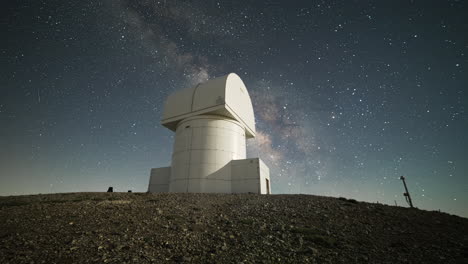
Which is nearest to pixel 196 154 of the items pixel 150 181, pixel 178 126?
pixel 178 126

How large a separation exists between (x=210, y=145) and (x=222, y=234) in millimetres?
11874

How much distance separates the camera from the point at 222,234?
5.95 m

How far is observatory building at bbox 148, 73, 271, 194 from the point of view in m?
16.7

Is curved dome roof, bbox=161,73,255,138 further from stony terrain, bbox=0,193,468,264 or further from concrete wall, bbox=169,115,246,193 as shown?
stony terrain, bbox=0,193,468,264

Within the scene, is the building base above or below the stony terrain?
above

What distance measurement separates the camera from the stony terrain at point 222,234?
482cm

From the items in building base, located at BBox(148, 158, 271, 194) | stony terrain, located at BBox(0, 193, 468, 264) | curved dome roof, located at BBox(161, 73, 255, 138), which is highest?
curved dome roof, located at BBox(161, 73, 255, 138)

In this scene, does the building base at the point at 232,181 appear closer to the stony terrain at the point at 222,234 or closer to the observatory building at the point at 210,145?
the observatory building at the point at 210,145

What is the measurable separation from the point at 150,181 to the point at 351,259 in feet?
61.9

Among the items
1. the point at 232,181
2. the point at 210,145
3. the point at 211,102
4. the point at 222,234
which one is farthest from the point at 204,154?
the point at 222,234

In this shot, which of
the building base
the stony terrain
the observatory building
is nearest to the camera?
the stony terrain

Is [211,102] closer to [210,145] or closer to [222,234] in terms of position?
[210,145]

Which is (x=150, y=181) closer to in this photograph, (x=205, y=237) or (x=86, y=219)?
(x=86, y=219)

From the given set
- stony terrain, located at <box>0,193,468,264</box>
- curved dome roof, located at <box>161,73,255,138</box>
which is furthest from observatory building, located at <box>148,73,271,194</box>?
stony terrain, located at <box>0,193,468,264</box>
